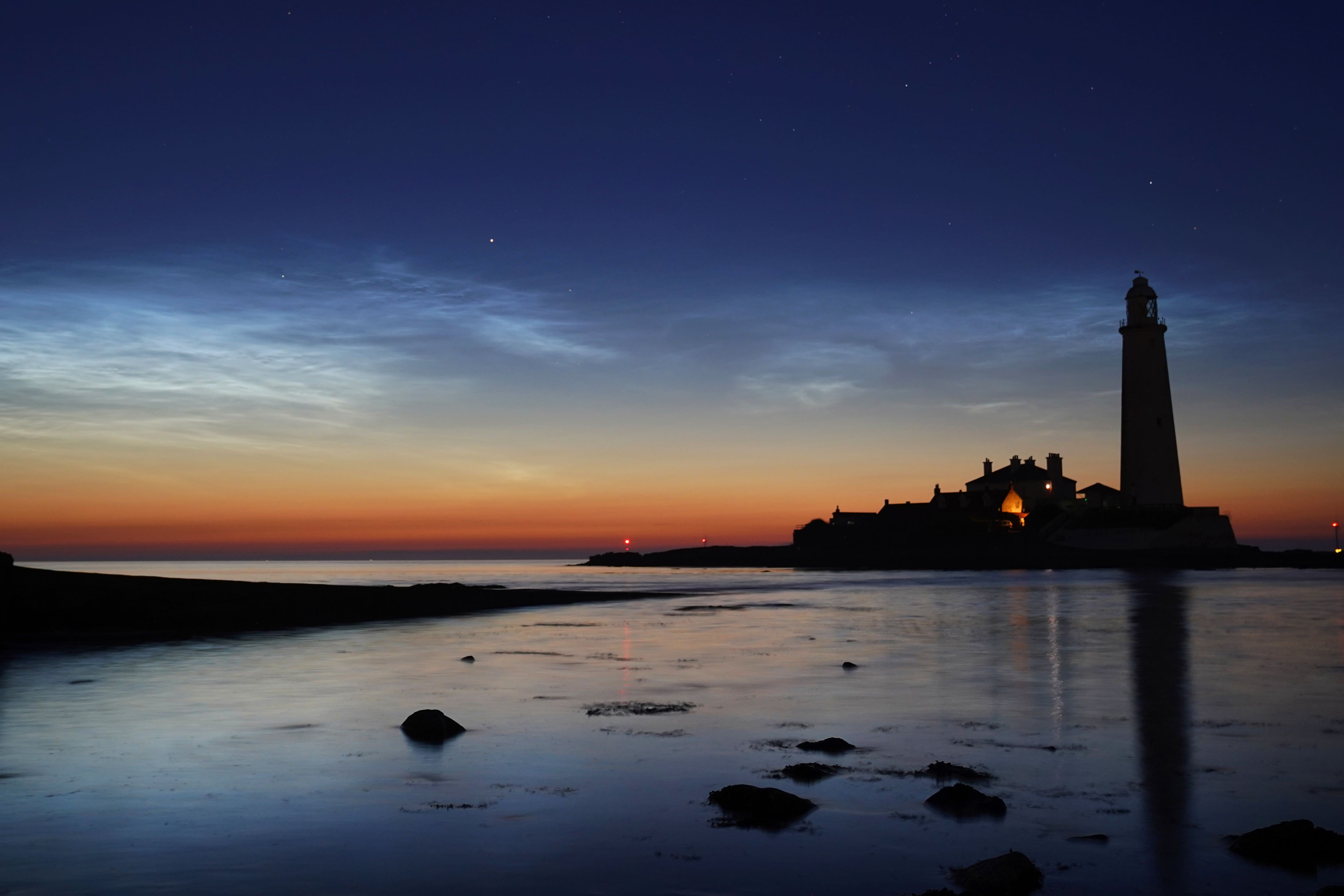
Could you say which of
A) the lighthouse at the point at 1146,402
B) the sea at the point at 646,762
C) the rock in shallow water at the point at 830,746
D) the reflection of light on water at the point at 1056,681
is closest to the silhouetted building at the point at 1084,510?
the lighthouse at the point at 1146,402

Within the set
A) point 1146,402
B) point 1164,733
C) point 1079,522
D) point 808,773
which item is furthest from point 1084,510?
point 808,773

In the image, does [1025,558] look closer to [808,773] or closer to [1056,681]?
[1056,681]

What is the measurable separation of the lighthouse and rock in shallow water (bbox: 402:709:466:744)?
9032cm

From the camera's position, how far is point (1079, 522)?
370ft

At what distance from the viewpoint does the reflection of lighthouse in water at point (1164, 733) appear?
10.1 meters

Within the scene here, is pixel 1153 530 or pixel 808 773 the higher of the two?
pixel 1153 530

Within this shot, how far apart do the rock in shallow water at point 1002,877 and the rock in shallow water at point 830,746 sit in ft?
19.4

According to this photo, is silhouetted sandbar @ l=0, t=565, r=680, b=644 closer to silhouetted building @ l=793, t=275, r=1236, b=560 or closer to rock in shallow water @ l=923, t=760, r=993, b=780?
rock in shallow water @ l=923, t=760, r=993, b=780

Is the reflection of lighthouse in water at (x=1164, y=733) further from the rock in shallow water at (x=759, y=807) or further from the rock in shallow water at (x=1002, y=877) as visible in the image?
the rock in shallow water at (x=759, y=807)

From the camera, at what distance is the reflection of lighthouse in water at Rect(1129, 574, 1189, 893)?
10.1 metres

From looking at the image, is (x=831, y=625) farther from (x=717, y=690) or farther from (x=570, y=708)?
(x=570, y=708)

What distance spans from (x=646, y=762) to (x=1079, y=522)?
108 m

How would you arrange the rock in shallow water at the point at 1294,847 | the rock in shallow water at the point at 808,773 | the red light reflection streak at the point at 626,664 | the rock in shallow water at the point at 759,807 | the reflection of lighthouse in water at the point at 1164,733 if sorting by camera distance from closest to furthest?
the rock in shallow water at the point at 1294,847 → the reflection of lighthouse in water at the point at 1164,733 → the rock in shallow water at the point at 759,807 → the rock in shallow water at the point at 808,773 → the red light reflection streak at the point at 626,664

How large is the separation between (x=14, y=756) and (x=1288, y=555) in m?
137
